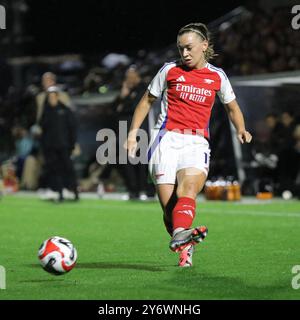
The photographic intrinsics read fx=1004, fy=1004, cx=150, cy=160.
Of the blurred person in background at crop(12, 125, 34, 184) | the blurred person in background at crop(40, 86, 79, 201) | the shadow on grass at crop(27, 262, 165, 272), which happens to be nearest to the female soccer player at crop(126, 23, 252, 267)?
the shadow on grass at crop(27, 262, 165, 272)

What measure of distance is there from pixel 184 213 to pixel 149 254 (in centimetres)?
200

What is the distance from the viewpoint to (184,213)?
30.8 feet

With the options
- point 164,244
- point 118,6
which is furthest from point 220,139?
point 164,244

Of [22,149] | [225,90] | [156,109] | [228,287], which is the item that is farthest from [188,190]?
[22,149]

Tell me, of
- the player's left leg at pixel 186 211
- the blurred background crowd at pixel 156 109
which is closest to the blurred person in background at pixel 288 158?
the blurred background crowd at pixel 156 109

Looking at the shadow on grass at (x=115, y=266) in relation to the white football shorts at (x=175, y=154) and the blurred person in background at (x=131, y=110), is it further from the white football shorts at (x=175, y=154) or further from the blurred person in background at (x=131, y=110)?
the blurred person in background at (x=131, y=110)

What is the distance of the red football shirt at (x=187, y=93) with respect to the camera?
975 centimetres

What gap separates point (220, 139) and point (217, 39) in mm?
3742

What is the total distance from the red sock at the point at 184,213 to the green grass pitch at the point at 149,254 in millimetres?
475

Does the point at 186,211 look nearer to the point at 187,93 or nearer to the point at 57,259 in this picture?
the point at 187,93

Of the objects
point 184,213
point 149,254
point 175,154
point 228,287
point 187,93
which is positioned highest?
point 187,93

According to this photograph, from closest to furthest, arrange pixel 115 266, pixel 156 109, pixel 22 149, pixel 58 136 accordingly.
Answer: pixel 115 266, pixel 58 136, pixel 156 109, pixel 22 149

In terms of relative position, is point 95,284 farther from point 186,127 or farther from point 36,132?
point 36,132

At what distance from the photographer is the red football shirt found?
975 centimetres
